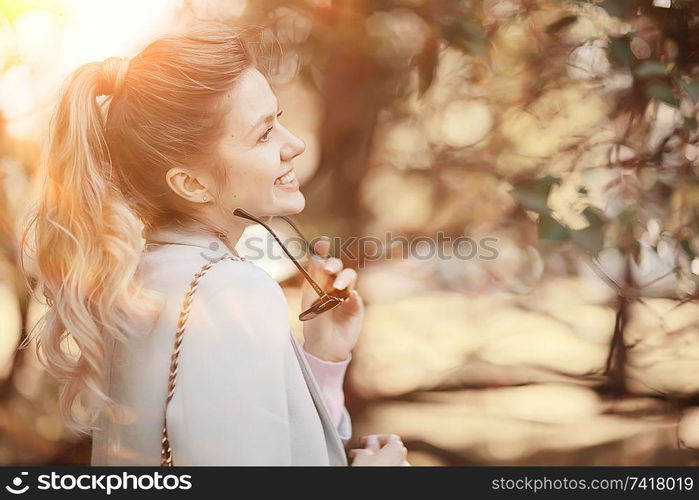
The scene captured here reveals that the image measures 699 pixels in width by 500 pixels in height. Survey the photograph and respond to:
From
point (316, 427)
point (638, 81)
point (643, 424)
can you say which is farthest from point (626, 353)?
point (316, 427)

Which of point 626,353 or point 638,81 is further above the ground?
point 638,81

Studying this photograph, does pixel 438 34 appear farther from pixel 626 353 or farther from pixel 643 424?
pixel 643 424

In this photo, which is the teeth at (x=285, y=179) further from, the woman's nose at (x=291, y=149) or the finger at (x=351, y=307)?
the finger at (x=351, y=307)

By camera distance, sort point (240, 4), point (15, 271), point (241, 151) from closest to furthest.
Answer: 1. point (241, 151)
2. point (240, 4)
3. point (15, 271)

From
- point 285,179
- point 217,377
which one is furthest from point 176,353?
point 285,179

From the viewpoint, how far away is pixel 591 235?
1.42m

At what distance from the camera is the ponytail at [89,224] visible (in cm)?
119

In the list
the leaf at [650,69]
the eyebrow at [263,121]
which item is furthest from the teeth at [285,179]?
the leaf at [650,69]

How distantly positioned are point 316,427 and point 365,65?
0.94m

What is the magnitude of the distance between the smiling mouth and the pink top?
0.36m

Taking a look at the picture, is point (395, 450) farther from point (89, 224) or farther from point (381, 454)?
point (89, 224)

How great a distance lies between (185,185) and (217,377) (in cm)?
34

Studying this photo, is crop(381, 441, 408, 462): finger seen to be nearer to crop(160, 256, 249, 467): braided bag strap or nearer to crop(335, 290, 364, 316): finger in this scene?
crop(335, 290, 364, 316): finger
